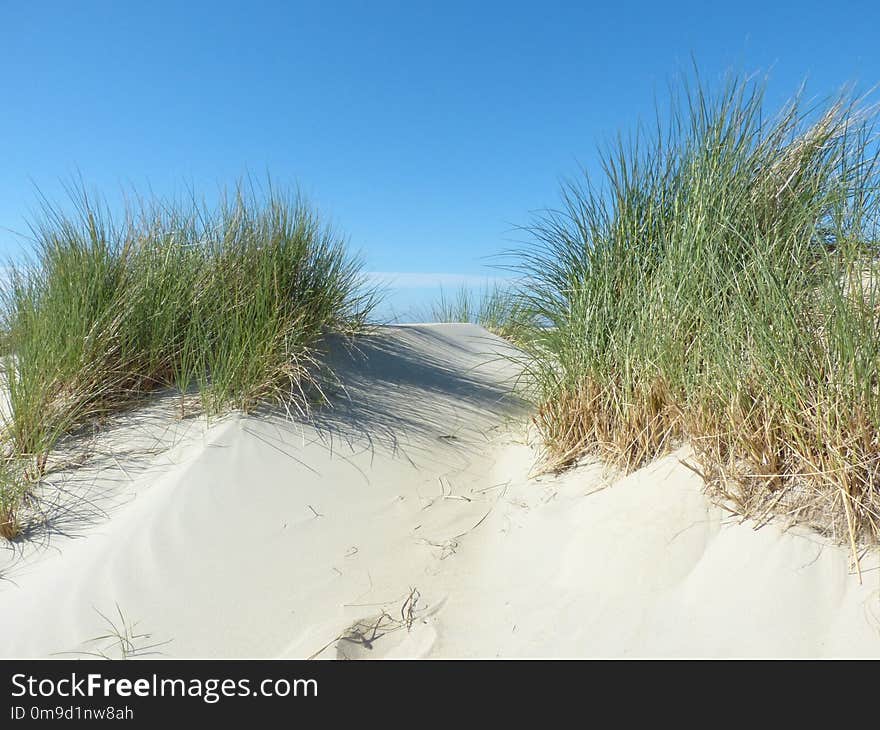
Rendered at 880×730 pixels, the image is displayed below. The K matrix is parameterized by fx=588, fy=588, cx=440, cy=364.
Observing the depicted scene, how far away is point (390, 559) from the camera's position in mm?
2531

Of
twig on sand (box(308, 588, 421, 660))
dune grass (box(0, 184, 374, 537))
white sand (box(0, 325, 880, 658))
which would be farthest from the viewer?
dune grass (box(0, 184, 374, 537))

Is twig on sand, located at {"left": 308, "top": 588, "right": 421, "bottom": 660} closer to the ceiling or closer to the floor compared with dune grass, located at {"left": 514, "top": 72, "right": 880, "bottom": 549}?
closer to the floor

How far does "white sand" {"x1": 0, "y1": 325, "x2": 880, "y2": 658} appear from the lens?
5.80 feet

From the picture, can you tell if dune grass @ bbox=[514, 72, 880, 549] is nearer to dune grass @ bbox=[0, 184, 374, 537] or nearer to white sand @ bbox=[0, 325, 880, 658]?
white sand @ bbox=[0, 325, 880, 658]

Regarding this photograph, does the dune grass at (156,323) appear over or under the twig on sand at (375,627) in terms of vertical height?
over

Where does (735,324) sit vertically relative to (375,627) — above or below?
above

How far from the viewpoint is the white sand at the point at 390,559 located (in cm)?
177

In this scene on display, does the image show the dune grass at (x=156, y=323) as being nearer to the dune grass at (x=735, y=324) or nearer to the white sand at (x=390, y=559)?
the white sand at (x=390, y=559)

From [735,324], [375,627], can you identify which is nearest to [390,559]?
[375,627]

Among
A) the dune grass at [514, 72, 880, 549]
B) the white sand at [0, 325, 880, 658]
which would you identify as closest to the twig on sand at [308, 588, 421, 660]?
the white sand at [0, 325, 880, 658]

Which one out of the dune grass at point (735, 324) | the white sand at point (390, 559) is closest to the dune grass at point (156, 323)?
the white sand at point (390, 559)

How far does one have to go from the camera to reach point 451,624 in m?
2.06

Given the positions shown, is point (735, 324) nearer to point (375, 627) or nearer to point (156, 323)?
point (375, 627)
